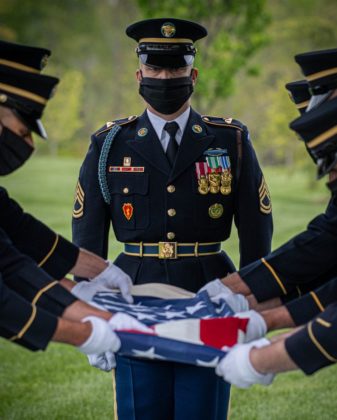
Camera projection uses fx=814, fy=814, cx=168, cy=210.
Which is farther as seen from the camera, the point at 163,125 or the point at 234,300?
the point at 163,125

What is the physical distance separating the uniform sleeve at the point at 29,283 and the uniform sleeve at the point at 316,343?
95 centimetres

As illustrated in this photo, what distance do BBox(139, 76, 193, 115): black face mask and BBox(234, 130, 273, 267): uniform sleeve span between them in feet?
1.46

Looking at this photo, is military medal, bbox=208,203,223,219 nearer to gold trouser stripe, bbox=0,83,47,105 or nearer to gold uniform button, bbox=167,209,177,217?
gold uniform button, bbox=167,209,177,217

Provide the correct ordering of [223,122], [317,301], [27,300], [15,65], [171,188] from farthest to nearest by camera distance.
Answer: [223,122] → [171,188] → [317,301] → [27,300] → [15,65]

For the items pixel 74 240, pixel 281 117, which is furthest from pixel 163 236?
pixel 281 117

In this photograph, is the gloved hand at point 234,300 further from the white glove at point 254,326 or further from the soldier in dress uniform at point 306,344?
the soldier in dress uniform at point 306,344

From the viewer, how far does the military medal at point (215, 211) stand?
4188mm

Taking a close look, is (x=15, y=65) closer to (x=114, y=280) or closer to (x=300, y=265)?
(x=114, y=280)

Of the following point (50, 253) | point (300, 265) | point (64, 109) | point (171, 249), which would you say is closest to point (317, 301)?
point (300, 265)

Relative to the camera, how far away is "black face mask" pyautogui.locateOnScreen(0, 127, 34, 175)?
3262mm

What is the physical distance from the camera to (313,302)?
3.50 meters

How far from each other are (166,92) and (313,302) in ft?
4.28

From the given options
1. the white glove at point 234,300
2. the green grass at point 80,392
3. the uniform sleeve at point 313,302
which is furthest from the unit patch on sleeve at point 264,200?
the green grass at point 80,392

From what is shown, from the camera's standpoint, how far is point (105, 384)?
22.0ft
